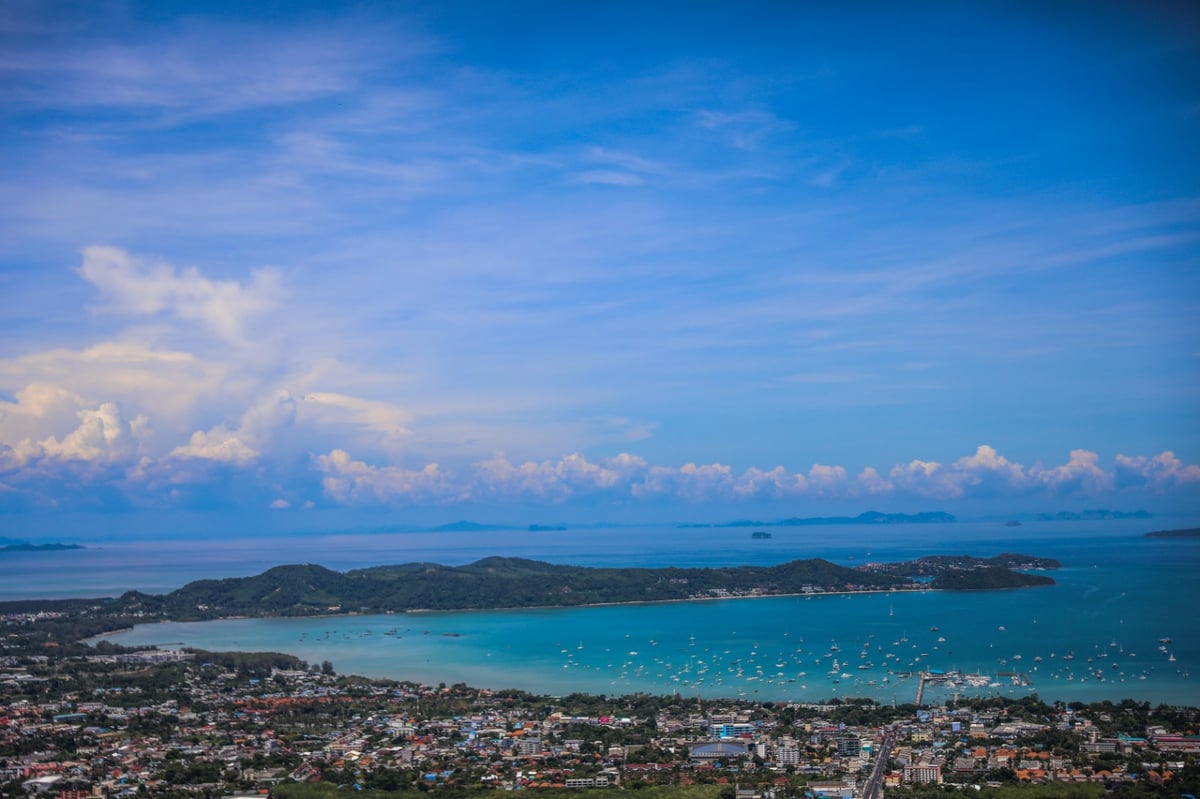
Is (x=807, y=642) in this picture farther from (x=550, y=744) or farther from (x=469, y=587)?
(x=469, y=587)

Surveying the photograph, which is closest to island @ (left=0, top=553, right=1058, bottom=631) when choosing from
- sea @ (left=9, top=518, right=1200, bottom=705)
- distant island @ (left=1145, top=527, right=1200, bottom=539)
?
sea @ (left=9, top=518, right=1200, bottom=705)

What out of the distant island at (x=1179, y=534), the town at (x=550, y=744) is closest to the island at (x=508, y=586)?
the town at (x=550, y=744)

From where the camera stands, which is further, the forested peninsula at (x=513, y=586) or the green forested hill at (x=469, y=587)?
the green forested hill at (x=469, y=587)

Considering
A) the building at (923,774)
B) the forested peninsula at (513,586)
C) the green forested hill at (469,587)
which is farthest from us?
the green forested hill at (469,587)

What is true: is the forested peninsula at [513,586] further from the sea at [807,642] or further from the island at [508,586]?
the sea at [807,642]

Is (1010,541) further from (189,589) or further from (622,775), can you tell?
(622,775)

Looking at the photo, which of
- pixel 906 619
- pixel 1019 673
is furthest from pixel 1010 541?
pixel 1019 673
